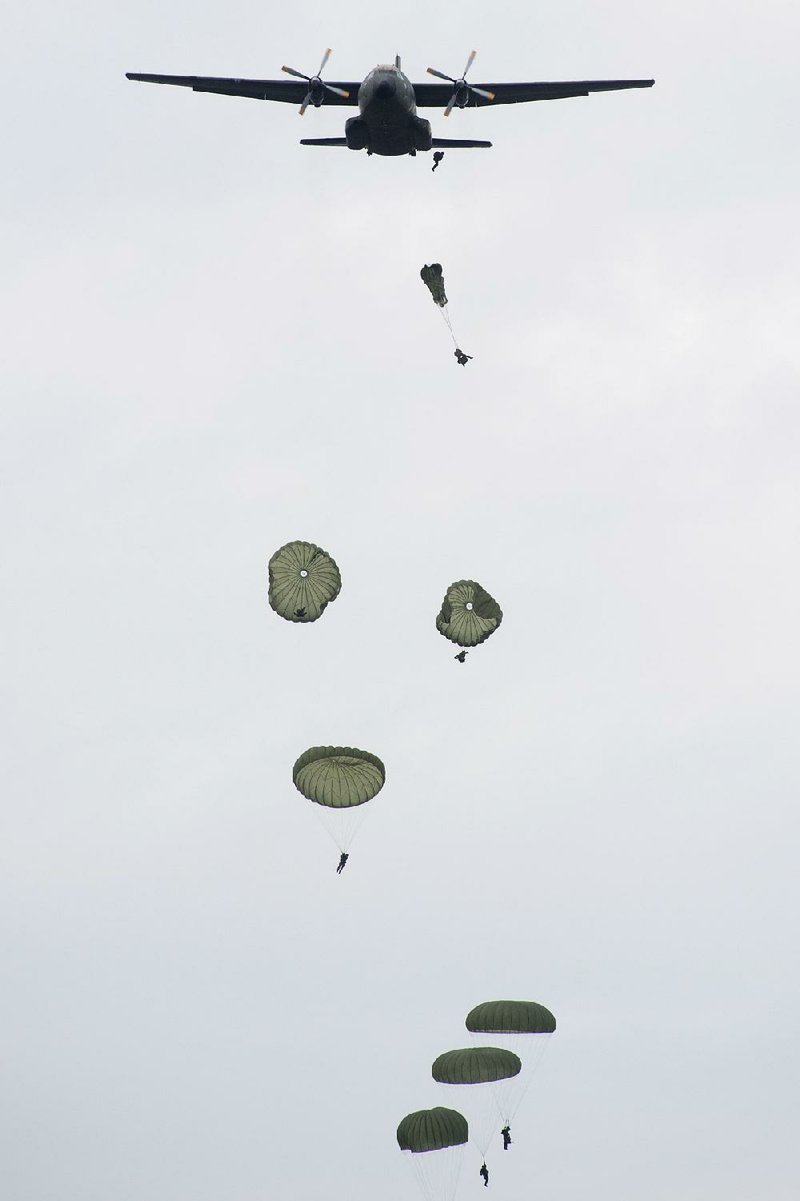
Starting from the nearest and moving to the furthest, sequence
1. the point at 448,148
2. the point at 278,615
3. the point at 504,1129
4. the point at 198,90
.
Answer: the point at 504,1129 → the point at 278,615 → the point at 448,148 → the point at 198,90

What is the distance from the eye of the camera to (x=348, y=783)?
35812 mm

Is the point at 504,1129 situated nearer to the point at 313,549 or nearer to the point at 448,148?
the point at 313,549

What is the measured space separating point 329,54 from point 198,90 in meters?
8.56

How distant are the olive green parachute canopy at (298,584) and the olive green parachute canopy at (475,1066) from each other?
15.0 metres

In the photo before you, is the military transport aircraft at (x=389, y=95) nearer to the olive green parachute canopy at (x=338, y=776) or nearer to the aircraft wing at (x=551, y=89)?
the aircraft wing at (x=551, y=89)

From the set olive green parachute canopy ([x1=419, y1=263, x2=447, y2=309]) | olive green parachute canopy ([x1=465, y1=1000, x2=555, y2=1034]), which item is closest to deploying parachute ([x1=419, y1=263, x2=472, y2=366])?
olive green parachute canopy ([x1=419, y1=263, x2=447, y2=309])

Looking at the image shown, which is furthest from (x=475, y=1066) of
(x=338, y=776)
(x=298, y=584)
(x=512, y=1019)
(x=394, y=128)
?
(x=394, y=128)

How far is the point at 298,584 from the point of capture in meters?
39.0

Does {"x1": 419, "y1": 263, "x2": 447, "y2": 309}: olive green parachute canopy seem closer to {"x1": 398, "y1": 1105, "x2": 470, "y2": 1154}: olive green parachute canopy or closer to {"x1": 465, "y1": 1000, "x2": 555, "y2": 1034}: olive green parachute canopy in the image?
{"x1": 465, "y1": 1000, "x2": 555, "y2": 1034}: olive green parachute canopy

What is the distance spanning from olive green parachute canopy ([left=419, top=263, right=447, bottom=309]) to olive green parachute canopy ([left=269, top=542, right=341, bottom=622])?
1190 cm

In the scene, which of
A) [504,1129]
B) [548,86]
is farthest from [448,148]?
[504,1129]

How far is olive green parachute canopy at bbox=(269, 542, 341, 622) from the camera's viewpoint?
38.9m

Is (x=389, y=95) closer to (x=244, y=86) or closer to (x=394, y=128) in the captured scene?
(x=394, y=128)

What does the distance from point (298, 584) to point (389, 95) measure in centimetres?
1658
